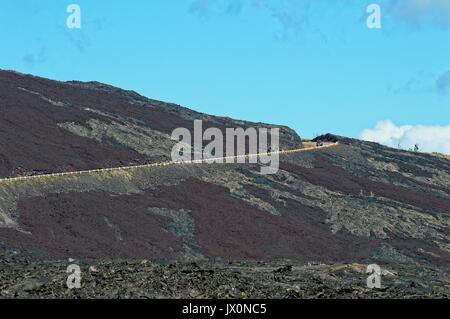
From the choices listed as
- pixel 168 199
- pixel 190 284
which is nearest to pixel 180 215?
pixel 168 199

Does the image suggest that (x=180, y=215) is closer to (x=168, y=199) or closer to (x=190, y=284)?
(x=168, y=199)

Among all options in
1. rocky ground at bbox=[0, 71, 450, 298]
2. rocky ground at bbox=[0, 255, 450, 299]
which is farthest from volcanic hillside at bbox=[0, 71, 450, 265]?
rocky ground at bbox=[0, 255, 450, 299]

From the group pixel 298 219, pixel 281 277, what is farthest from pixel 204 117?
pixel 281 277

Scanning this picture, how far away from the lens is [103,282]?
110ft

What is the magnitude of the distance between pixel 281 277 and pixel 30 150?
53.5m

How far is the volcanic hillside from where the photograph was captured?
66812mm

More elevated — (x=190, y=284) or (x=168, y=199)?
(x=168, y=199)

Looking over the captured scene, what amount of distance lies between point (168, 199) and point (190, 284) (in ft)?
154

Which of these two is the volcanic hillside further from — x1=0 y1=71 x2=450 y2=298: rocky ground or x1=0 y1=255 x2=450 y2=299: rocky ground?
x1=0 y1=255 x2=450 y2=299: rocky ground

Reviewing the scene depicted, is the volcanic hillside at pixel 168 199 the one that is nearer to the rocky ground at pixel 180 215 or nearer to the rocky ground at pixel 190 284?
the rocky ground at pixel 180 215

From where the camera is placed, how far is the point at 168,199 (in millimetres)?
80250

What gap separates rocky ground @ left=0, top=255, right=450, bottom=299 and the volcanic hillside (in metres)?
20.3

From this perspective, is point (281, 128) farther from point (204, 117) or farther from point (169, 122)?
point (169, 122)

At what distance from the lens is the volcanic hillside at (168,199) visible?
66812mm
